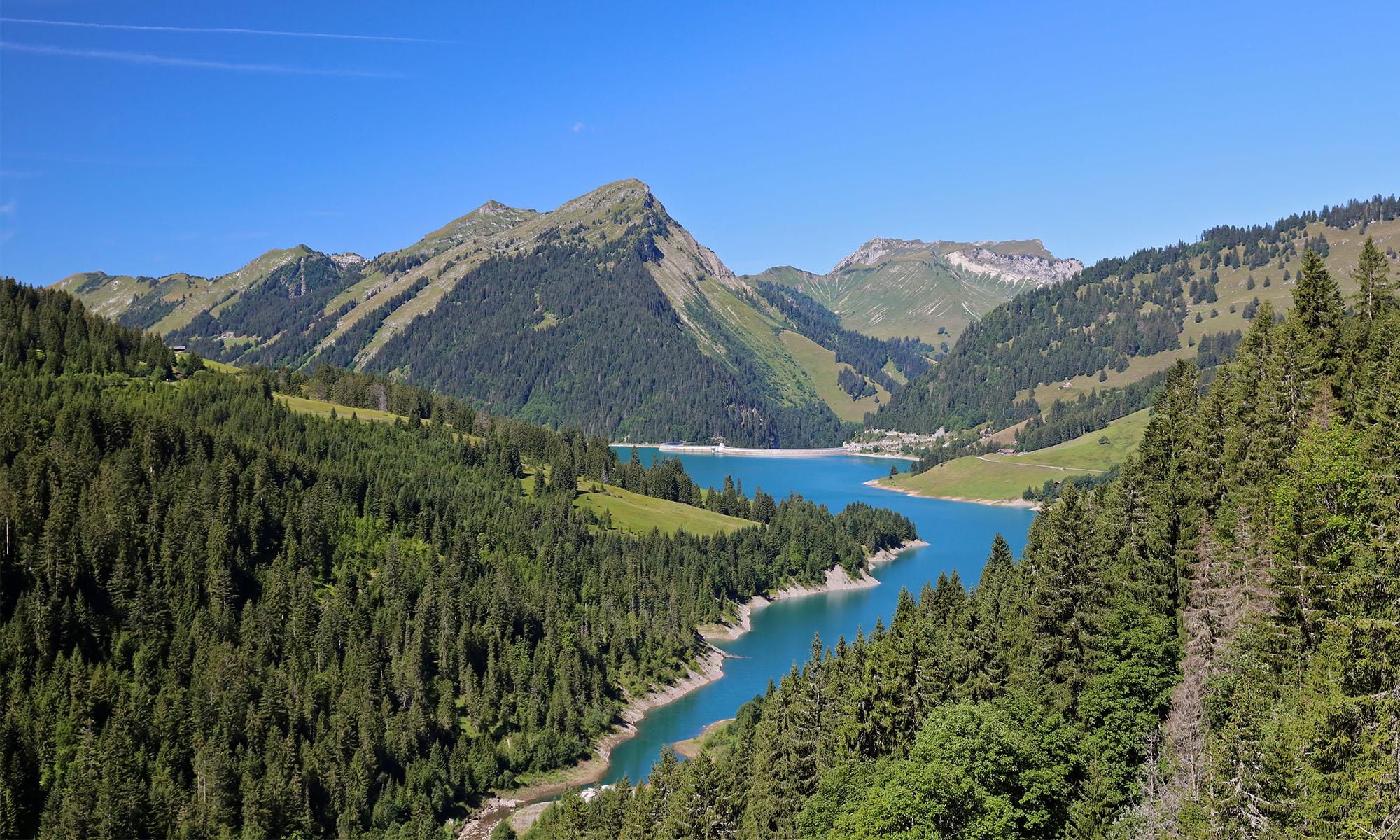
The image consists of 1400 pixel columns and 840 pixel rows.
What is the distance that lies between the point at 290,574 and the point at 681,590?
212ft

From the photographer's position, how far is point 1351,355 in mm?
61781

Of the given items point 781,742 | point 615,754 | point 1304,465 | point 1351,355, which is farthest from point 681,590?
point 1304,465

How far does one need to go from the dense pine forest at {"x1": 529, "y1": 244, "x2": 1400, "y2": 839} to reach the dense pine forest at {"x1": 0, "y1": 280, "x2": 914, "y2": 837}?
3457cm

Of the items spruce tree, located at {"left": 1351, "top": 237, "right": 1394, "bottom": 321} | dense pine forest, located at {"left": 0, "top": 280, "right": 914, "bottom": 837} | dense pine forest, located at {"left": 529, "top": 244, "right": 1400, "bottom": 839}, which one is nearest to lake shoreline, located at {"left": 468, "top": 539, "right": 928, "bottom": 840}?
dense pine forest, located at {"left": 0, "top": 280, "right": 914, "bottom": 837}

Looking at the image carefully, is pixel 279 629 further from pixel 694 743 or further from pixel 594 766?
pixel 694 743

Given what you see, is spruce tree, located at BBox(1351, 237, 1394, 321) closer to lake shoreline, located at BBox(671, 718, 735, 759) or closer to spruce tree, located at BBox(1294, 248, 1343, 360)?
spruce tree, located at BBox(1294, 248, 1343, 360)

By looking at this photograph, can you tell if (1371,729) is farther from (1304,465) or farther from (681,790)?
(681,790)

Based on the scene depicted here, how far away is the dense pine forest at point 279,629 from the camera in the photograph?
9200 cm

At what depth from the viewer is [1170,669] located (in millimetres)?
47781

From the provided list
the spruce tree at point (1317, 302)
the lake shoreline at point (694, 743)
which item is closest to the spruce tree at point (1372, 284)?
the spruce tree at point (1317, 302)

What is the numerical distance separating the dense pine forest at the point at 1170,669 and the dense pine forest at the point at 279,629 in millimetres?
34566

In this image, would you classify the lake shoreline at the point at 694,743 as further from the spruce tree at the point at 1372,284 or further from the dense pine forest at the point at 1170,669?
the spruce tree at the point at 1372,284

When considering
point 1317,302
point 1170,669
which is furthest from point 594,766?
point 1317,302

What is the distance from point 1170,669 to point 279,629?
10503 cm
